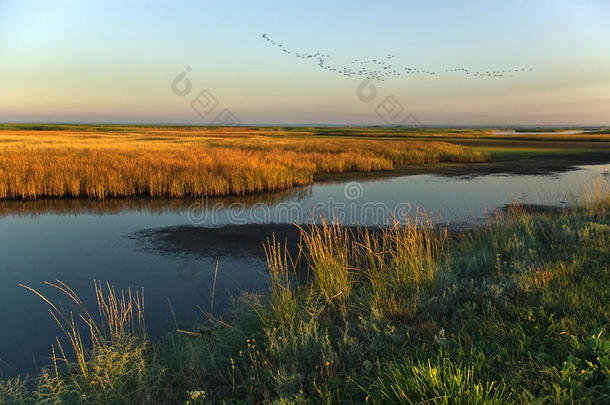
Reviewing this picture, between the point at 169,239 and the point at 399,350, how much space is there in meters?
9.08

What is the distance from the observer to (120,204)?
53.8ft

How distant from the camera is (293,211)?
15.0 m

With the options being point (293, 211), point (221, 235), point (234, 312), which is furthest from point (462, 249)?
point (293, 211)

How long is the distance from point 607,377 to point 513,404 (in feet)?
2.92

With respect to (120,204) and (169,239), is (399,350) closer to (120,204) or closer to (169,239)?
(169,239)

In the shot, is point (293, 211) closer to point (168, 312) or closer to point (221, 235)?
point (221, 235)

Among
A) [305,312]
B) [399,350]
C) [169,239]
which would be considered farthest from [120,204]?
[399,350]

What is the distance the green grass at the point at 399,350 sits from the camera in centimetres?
299

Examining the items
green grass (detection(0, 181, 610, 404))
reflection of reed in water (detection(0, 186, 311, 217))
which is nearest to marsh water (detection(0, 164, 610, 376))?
reflection of reed in water (detection(0, 186, 311, 217))

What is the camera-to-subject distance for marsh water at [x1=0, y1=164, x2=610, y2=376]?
654 centimetres

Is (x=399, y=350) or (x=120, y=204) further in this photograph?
(x=120, y=204)

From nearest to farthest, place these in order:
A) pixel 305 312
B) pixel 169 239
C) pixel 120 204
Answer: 1. pixel 305 312
2. pixel 169 239
3. pixel 120 204

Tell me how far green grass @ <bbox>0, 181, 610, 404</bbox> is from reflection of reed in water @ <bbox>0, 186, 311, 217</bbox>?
10.2m

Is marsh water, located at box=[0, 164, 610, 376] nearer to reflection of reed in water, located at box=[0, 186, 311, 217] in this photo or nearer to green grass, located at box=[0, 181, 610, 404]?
reflection of reed in water, located at box=[0, 186, 311, 217]
